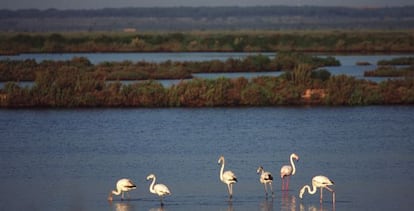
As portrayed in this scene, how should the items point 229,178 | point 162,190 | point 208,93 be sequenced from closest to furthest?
1. point 162,190
2. point 229,178
3. point 208,93

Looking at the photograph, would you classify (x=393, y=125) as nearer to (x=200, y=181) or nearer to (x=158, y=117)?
(x=158, y=117)

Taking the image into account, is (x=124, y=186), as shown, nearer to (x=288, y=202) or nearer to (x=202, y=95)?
(x=288, y=202)

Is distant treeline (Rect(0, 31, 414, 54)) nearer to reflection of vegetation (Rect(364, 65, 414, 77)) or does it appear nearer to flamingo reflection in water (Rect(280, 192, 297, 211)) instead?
reflection of vegetation (Rect(364, 65, 414, 77))

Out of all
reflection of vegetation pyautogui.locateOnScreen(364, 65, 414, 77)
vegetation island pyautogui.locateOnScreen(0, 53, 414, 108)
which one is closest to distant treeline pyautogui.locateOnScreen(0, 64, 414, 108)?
vegetation island pyautogui.locateOnScreen(0, 53, 414, 108)

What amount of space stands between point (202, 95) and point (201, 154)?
10.7 meters

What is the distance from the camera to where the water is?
1778 cm

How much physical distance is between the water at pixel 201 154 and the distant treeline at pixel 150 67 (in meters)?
11.3

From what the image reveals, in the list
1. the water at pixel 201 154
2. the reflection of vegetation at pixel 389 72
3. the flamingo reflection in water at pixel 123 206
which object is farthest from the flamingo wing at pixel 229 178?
the reflection of vegetation at pixel 389 72

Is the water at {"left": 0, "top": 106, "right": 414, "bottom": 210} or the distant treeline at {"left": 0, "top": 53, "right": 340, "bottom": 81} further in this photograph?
the distant treeline at {"left": 0, "top": 53, "right": 340, "bottom": 81}

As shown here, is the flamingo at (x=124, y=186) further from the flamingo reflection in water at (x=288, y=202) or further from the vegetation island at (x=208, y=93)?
the vegetation island at (x=208, y=93)

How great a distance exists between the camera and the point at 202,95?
112ft

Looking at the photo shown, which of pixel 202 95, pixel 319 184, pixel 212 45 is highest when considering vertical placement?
pixel 319 184

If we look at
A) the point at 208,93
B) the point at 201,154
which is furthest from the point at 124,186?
the point at 208,93

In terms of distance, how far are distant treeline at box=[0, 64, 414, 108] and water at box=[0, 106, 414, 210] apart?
78 cm
